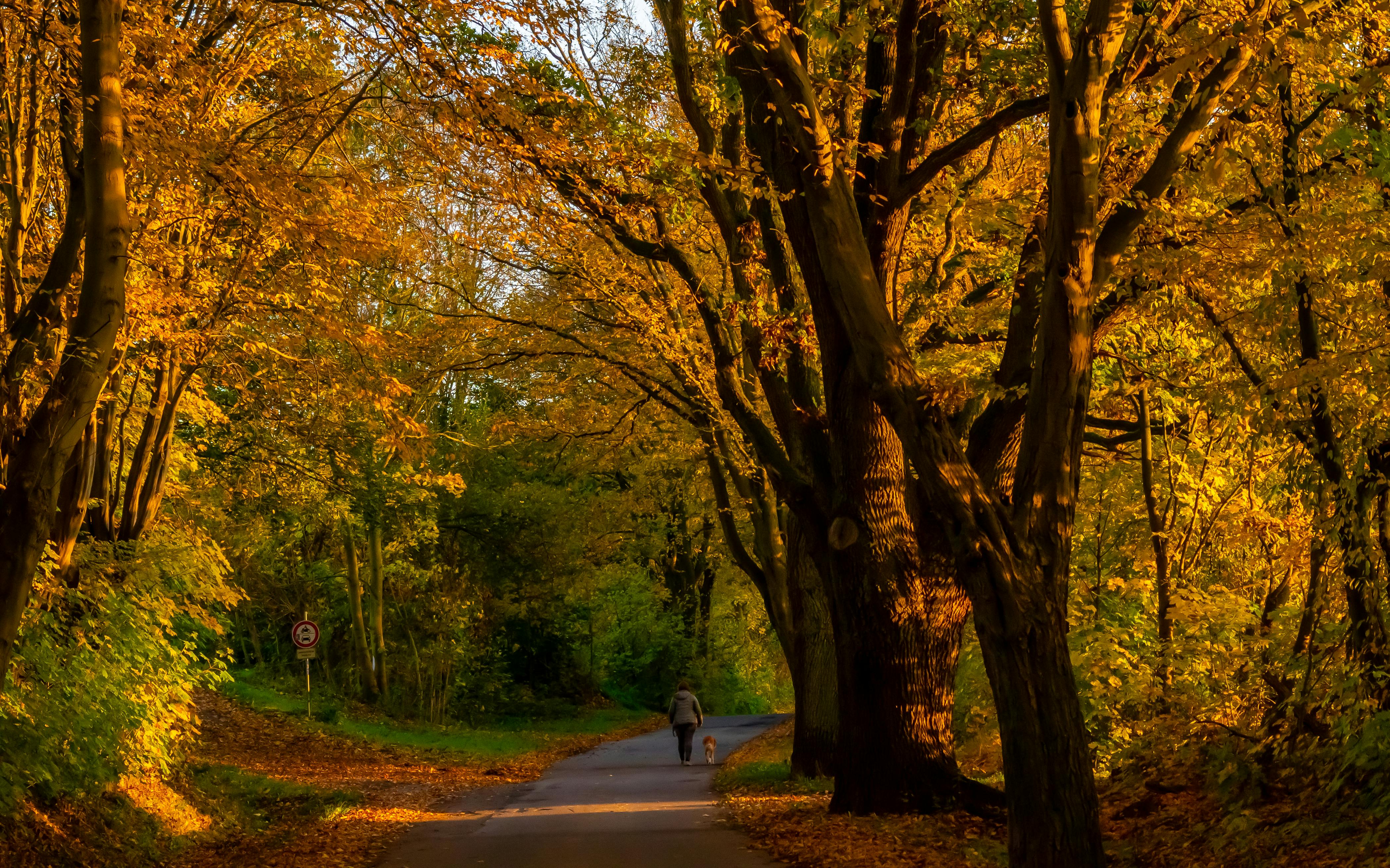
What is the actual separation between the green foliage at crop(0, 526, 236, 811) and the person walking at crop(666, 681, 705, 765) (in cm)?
1105

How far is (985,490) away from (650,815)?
8.41 m

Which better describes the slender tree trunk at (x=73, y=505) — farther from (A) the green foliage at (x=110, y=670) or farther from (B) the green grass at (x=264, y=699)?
(B) the green grass at (x=264, y=699)

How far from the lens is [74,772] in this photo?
1094cm

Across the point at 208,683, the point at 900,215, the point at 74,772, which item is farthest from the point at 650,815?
the point at 900,215

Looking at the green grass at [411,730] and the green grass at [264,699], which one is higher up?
the green grass at [264,699]

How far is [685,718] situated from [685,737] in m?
0.47

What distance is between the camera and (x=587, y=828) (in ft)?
42.8

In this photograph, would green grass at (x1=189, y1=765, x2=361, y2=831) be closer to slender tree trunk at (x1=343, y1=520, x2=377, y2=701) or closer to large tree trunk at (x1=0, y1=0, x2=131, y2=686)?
large tree trunk at (x1=0, y1=0, x2=131, y2=686)

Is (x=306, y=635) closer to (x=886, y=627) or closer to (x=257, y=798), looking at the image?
(x=257, y=798)

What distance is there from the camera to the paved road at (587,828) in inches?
413

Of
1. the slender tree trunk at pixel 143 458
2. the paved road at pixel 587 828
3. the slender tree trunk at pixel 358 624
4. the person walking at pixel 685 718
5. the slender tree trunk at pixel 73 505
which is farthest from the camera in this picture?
the slender tree trunk at pixel 358 624

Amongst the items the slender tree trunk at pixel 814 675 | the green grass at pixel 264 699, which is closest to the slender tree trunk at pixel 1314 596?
the slender tree trunk at pixel 814 675

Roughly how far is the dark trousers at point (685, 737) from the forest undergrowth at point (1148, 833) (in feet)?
35.1

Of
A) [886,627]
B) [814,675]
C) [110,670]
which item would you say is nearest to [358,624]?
[814,675]
